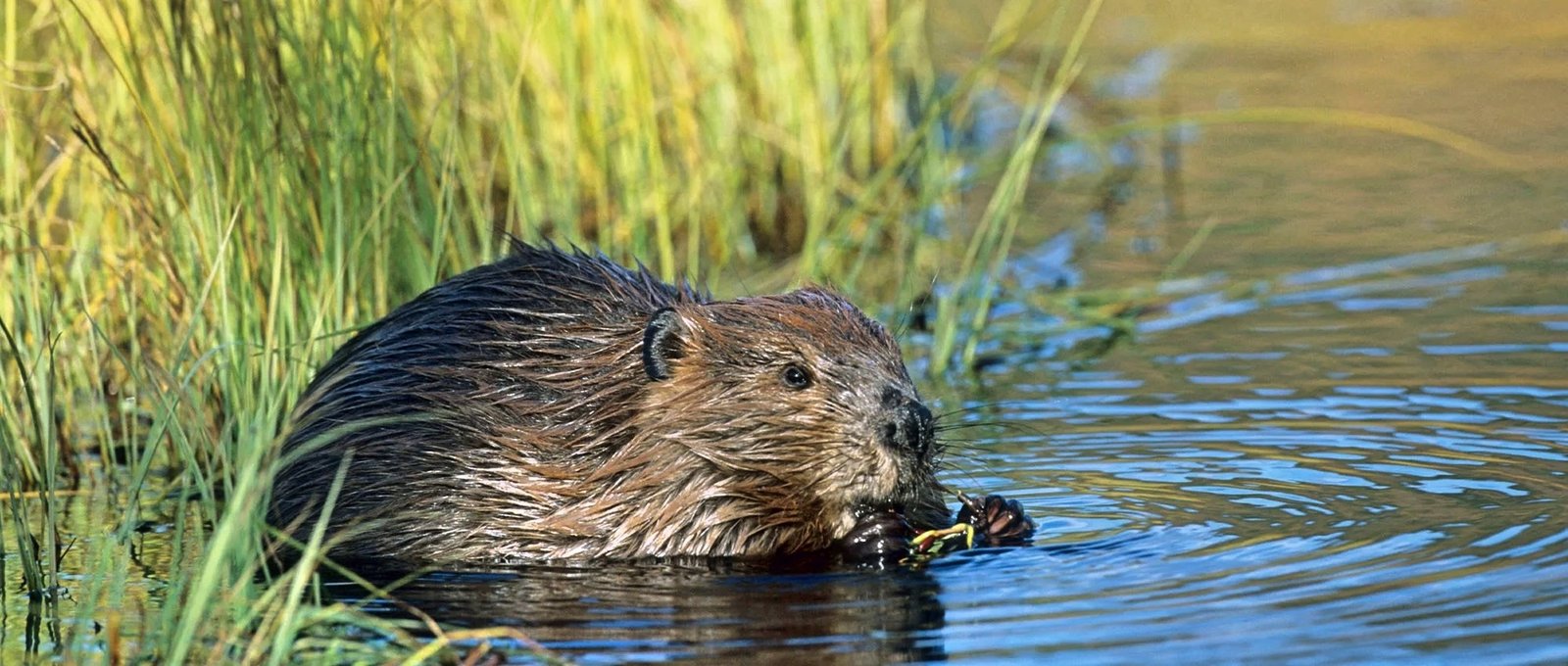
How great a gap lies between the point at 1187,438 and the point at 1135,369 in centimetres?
97

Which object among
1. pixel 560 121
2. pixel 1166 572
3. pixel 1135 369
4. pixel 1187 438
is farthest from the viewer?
pixel 560 121

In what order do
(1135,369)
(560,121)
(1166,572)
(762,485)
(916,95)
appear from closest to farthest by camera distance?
(1166,572) → (762,485) → (1135,369) → (560,121) → (916,95)

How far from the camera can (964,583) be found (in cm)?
412

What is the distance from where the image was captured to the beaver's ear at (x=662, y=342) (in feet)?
14.9

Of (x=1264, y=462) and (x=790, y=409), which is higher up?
(x=790, y=409)

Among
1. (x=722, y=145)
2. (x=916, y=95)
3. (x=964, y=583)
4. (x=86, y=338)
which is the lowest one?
(x=964, y=583)

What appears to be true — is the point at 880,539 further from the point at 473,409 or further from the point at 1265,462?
the point at 1265,462

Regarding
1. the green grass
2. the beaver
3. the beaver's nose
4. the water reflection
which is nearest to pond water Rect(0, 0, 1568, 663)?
the water reflection

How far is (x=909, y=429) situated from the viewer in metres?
4.33

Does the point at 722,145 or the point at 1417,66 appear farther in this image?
the point at 1417,66

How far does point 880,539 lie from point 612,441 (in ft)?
2.15

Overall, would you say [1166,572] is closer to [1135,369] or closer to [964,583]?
[964,583]

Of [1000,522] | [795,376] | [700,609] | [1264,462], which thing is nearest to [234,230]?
[795,376]

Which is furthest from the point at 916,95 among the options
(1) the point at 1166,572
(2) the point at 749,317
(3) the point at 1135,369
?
(1) the point at 1166,572
